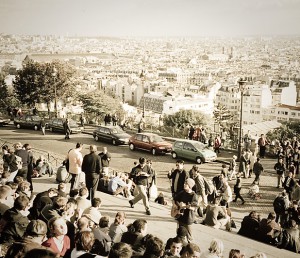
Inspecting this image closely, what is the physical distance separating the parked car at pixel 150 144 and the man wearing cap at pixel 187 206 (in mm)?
9810

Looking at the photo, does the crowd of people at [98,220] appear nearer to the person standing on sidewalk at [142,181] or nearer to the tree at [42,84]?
the person standing on sidewalk at [142,181]

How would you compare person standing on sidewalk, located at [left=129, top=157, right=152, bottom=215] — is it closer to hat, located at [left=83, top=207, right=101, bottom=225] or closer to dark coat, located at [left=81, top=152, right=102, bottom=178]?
dark coat, located at [left=81, top=152, right=102, bottom=178]

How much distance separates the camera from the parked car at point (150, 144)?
56.8ft

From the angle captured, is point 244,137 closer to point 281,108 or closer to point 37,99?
point 37,99

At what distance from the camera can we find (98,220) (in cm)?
657

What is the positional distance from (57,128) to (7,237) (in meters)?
16.7

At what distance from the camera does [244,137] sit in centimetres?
1769

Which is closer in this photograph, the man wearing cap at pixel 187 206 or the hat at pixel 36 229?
the hat at pixel 36 229

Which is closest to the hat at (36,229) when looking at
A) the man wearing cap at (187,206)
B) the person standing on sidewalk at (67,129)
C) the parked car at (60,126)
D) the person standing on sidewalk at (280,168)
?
the man wearing cap at (187,206)

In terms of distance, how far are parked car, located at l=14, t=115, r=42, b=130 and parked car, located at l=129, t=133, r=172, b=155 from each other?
6.99 metres

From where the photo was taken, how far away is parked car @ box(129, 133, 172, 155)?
17312mm

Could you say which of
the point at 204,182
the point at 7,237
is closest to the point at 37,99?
the point at 204,182

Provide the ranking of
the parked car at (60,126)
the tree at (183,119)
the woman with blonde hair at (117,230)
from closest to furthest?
the woman with blonde hair at (117,230), the parked car at (60,126), the tree at (183,119)

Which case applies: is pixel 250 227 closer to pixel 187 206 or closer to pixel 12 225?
pixel 187 206
